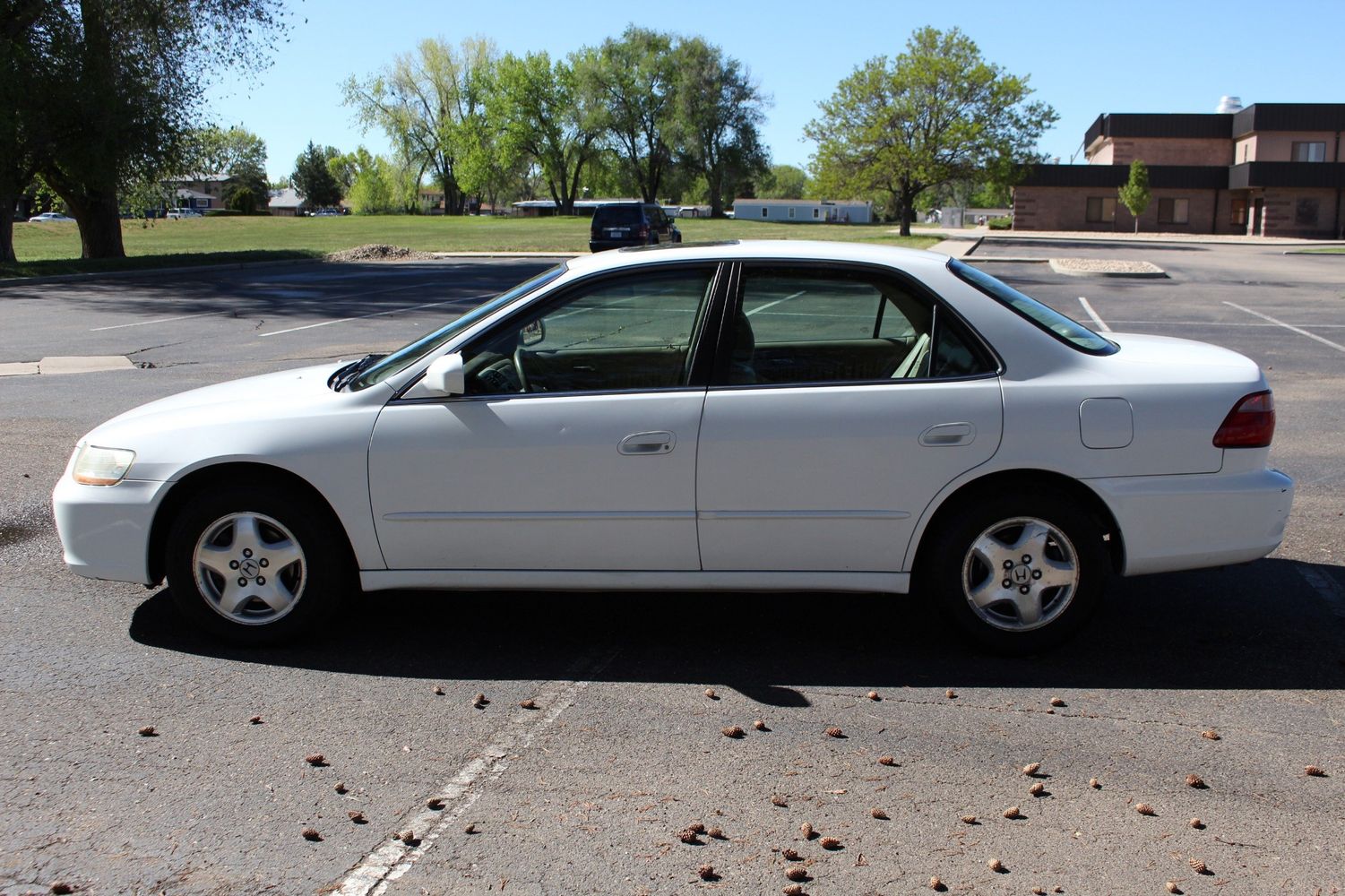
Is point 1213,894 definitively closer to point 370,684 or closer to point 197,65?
point 370,684

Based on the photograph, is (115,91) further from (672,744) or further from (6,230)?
(672,744)

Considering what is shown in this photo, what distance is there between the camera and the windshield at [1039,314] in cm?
479

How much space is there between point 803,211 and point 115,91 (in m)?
95.1

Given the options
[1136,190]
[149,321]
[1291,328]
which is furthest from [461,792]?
[1136,190]

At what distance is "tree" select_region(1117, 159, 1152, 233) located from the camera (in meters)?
67.9

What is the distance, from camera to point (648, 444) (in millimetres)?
4598

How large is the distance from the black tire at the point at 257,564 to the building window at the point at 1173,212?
77.9 metres

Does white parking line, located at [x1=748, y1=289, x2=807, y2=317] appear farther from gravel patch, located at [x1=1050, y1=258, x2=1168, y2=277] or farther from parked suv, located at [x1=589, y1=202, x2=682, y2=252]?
parked suv, located at [x1=589, y1=202, x2=682, y2=252]

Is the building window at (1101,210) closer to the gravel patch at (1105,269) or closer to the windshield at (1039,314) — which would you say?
the gravel patch at (1105,269)

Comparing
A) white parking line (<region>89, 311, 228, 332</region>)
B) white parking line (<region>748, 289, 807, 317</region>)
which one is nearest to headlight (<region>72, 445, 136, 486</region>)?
white parking line (<region>748, 289, 807, 317</region>)

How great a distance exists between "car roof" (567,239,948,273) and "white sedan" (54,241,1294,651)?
0.02m

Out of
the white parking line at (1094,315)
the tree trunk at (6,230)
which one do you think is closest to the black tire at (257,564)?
the white parking line at (1094,315)

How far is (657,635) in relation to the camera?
16.8ft

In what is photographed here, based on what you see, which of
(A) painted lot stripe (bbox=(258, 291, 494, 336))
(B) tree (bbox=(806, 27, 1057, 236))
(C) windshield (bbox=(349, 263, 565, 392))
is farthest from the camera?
(B) tree (bbox=(806, 27, 1057, 236))
